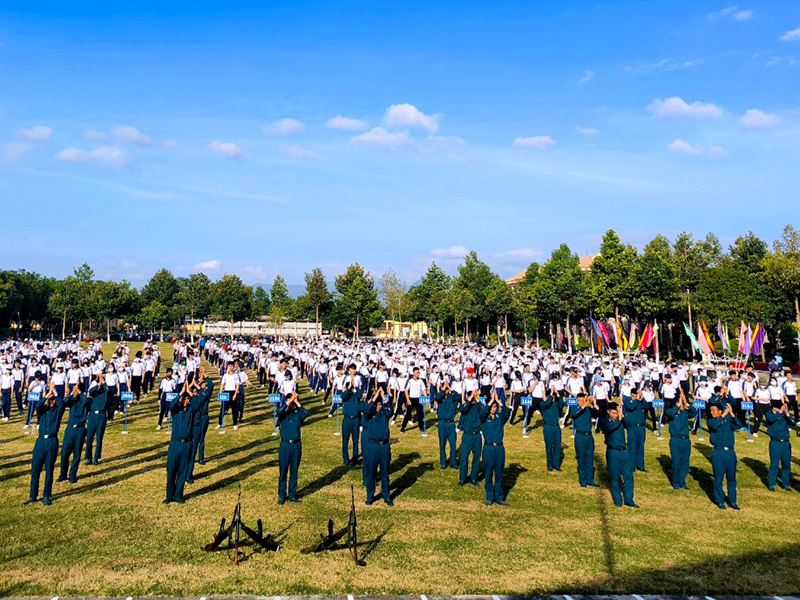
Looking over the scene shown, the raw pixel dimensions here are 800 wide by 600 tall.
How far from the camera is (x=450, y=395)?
14.7 meters

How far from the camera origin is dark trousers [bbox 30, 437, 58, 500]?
1126cm

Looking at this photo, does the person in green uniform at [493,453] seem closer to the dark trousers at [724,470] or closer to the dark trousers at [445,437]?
the dark trousers at [445,437]

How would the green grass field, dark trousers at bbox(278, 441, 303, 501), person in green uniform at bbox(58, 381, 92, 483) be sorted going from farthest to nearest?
1. person in green uniform at bbox(58, 381, 92, 483)
2. dark trousers at bbox(278, 441, 303, 501)
3. the green grass field

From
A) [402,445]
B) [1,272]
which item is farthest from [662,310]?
[1,272]

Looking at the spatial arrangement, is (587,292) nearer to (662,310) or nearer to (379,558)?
(662,310)

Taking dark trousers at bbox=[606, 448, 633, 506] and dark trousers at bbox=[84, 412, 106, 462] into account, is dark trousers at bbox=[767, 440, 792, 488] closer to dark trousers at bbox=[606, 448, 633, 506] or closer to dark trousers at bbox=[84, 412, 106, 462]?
dark trousers at bbox=[606, 448, 633, 506]

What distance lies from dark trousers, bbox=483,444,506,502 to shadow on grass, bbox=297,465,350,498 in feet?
12.5

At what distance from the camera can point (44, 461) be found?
11461mm

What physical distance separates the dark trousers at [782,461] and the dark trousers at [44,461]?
16082mm

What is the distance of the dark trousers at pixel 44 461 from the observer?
11.3 meters

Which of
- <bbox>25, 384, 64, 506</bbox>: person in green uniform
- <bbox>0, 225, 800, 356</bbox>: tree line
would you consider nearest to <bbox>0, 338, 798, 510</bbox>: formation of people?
<bbox>25, 384, 64, 506</bbox>: person in green uniform

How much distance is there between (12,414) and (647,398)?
78.2 ft

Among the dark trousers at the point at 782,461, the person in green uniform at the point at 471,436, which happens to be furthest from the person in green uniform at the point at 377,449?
the dark trousers at the point at 782,461

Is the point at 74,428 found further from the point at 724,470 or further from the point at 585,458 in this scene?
the point at 724,470
